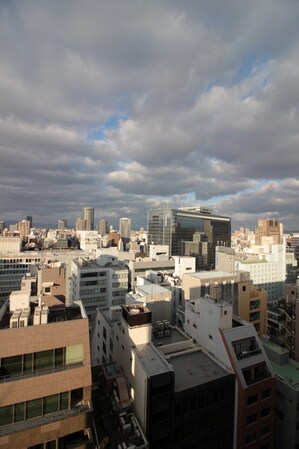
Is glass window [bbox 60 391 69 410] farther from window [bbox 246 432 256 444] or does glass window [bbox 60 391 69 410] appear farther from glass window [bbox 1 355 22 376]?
window [bbox 246 432 256 444]

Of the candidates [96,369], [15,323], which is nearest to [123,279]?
[96,369]

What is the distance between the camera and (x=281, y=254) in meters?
87.8

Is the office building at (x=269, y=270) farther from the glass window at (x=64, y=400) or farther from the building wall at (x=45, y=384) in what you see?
the glass window at (x=64, y=400)

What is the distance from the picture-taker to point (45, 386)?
15.2 m

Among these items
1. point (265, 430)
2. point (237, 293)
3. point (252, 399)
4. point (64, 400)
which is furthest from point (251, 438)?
point (237, 293)

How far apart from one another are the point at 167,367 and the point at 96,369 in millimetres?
8399

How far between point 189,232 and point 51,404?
15031 cm

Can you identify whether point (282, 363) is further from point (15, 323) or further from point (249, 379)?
point (15, 323)

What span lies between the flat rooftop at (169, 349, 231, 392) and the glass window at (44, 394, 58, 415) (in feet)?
→ 31.7

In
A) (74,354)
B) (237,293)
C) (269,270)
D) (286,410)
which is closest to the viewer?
(74,354)

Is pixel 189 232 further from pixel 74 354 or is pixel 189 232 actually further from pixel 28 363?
pixel 28 363

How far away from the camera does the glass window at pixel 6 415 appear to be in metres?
14.3

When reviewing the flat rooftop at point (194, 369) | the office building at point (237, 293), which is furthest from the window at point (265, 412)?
the office building at point (237, 293)

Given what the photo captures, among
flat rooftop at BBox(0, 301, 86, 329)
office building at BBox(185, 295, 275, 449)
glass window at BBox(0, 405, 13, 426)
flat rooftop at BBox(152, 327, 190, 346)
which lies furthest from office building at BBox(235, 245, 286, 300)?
glass window at BBox(0, 405, 13, 426)
